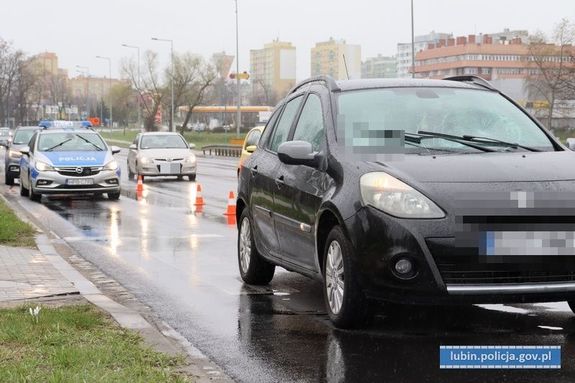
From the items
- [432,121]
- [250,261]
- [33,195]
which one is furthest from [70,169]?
[432,121]

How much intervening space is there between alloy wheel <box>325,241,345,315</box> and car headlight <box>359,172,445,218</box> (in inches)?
19.4

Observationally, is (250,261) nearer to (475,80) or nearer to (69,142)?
(475,80)

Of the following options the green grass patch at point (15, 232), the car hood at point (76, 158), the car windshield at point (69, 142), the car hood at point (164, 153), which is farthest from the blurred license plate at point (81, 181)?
the car hood at point (164, 153)

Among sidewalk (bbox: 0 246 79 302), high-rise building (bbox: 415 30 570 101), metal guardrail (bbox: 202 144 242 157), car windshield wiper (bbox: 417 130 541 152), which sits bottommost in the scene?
metal guardrail (bbox: 202 144 242 157)

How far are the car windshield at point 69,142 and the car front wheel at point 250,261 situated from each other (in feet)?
44.1

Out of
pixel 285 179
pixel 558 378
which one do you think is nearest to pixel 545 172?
pixel 558 378

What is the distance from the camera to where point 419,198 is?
6.14 meters

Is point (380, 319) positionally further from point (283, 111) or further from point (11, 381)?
point (11, 381)

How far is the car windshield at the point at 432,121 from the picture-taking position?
6.99 m

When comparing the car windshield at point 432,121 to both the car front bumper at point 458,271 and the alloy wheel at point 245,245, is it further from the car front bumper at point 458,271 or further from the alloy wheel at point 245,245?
the alloy wheel at point 245,245

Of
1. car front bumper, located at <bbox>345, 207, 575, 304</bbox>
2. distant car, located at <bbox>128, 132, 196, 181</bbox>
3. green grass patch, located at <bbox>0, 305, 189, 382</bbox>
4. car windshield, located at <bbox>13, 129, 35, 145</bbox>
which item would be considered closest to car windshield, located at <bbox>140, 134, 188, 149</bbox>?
distant car, located at <bbox>128, 132, 196, 181</bbox>

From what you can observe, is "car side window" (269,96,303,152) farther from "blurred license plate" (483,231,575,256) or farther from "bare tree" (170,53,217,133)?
"bare tree" (170,53,217,133)

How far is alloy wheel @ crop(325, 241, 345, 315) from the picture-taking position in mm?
6691

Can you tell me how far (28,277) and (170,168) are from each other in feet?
68.6
